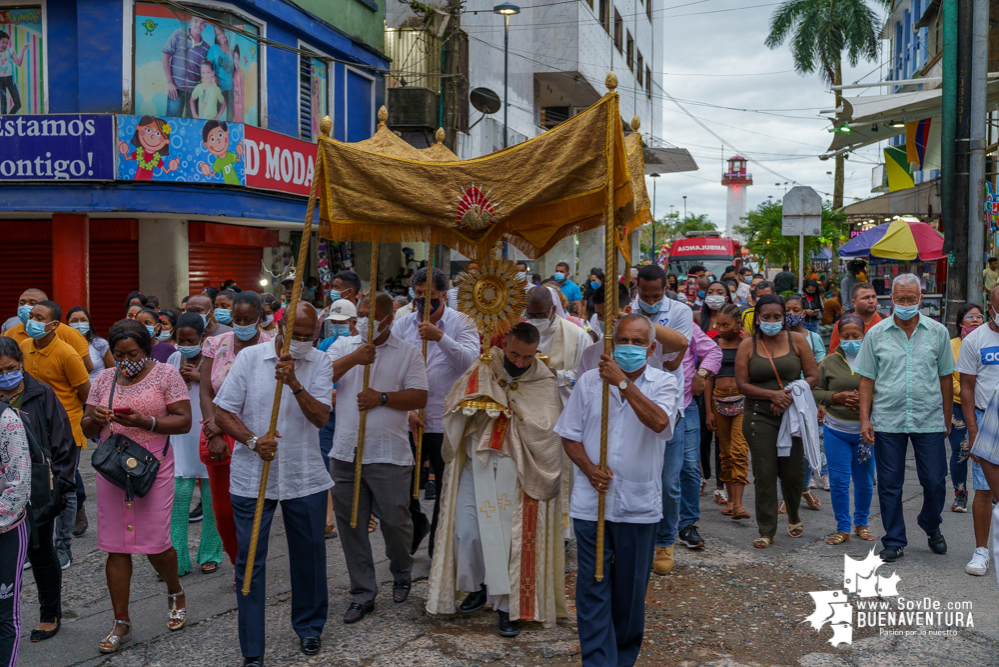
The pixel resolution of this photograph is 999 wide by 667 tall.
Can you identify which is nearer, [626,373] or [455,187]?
[626,373]

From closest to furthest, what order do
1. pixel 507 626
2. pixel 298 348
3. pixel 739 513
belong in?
pixel 298 348 → pixel 507 626 → pixel 739 513

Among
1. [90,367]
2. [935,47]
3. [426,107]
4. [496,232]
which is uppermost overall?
[935,47]

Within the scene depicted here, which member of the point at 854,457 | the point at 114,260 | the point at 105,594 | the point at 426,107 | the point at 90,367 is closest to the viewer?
the point at 105,594

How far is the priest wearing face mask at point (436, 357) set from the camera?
6.23 m

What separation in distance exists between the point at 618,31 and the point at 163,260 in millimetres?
22204

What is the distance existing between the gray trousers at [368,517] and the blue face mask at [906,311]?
3.89 metres

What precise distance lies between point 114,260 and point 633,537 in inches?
515

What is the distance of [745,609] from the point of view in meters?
5.60

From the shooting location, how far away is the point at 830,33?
37344 millimetres

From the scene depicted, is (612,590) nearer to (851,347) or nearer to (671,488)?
(671,488)

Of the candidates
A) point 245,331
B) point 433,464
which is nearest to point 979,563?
point 433,464

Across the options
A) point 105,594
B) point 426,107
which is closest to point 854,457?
point 105,594

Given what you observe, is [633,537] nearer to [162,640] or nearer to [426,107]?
[162,640]

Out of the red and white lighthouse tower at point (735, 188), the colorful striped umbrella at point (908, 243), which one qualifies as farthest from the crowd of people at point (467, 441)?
the red and white lighthouse tower at point (735, 188)
